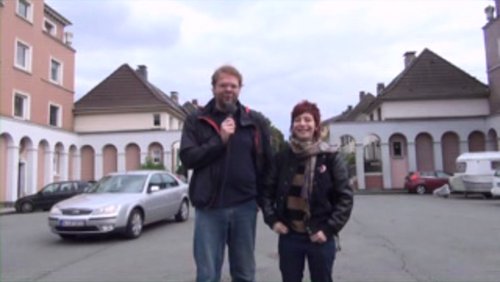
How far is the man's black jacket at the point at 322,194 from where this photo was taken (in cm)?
358

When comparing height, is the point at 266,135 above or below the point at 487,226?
above

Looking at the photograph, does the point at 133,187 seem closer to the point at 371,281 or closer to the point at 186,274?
the point at 186,274

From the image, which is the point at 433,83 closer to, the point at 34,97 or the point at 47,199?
the point at 34,97

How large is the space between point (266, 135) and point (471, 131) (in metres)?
36.5

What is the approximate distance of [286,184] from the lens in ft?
12.1

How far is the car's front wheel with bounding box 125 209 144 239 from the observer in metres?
11.3

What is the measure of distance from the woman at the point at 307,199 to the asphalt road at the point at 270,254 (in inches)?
130

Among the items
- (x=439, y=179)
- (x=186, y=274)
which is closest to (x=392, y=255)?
(x=186, y=274)

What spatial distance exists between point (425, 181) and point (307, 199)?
98.9 ft

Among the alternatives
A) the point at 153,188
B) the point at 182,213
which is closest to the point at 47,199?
the point at 182,213

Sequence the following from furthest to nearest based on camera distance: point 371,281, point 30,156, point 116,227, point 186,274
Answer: point 30,156 → point 116,227 → point 186,274 → point 371,281

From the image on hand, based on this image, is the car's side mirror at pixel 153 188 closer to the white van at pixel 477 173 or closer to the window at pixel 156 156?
the white van at pixel 477 173

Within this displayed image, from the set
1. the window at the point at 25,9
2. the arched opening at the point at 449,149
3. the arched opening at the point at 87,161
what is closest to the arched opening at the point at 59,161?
the arched opening at the point at 87,161

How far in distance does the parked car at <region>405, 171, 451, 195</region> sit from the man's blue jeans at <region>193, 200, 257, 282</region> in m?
30.1
